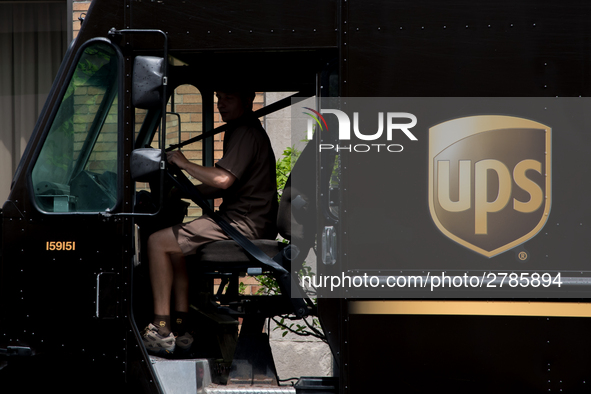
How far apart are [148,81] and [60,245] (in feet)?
2.86

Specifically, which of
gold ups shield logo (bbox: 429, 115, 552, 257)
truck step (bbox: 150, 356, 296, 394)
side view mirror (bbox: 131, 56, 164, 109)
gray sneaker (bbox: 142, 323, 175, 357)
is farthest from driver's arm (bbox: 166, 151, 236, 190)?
gold ups shield logo (bbox: 429, 115, 552, 257)

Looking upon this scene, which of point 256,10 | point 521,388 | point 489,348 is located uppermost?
point 256,10

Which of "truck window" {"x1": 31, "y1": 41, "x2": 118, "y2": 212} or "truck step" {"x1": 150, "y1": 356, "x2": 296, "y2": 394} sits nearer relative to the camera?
"truck window" {"x1": 31, "y1": 41, "x2": 118, "y2": 212}

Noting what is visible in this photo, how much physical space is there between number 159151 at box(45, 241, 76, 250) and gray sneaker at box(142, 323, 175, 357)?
1.96ft

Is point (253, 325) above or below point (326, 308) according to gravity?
below

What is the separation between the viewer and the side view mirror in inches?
105

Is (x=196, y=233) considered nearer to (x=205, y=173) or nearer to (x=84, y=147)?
(x=205, y=173)

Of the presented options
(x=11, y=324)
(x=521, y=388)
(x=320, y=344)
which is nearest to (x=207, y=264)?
(x=11, y=324)

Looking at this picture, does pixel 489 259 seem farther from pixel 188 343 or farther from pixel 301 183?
pixel 188 343

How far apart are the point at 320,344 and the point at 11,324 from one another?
3.34 m

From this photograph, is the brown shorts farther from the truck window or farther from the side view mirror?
the side view mirror

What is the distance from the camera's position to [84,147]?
2869mm

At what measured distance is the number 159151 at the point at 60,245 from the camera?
2.81 meters

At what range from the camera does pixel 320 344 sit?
566cm
